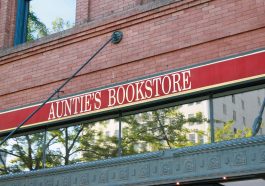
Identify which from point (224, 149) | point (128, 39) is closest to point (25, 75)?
point (128, 39)

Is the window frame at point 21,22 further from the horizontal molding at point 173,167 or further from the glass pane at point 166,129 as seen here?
the horizontal molding at point 173,167

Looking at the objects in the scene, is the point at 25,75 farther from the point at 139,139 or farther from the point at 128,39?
the point at 139,139

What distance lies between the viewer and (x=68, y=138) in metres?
10.4

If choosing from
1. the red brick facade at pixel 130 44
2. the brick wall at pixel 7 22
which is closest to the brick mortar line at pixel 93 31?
the red brick facade at pixel 130 44

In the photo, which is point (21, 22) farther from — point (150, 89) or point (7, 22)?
point (150, 89)

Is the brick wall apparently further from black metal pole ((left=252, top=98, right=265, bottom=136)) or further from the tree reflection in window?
black metal pole ((left=252, top=98, right=265, bottom=136))

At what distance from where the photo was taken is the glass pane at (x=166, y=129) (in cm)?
866

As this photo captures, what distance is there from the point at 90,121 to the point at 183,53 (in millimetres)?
2204

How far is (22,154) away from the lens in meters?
11.1

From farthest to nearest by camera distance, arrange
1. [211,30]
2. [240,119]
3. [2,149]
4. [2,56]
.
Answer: [2,56]
[2,149]
[211,30]
[240,119]

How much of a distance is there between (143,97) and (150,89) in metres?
0.19

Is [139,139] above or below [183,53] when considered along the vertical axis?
below

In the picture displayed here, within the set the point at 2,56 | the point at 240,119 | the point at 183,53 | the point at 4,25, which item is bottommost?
the point at 240,119

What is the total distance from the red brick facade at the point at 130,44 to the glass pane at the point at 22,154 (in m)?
0.90
